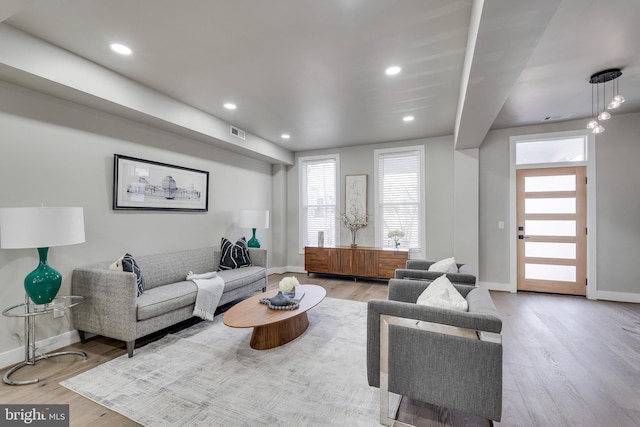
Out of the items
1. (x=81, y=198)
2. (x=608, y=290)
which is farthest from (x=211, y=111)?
(x=608, y=290)

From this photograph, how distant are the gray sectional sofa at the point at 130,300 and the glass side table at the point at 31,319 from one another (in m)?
0.20

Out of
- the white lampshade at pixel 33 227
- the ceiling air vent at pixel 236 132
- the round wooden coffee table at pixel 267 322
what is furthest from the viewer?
the ceiling air vent at pixel 236 132

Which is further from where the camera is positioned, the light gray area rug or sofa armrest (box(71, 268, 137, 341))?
sofa armrest (box(71, 268, 137, 341))

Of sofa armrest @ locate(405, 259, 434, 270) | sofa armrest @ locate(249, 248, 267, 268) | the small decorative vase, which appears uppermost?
sofa armrest @ locate(405, 259, 434, 270)

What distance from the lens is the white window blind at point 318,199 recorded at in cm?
604

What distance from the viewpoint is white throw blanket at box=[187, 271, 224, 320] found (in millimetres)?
3217

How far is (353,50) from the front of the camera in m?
2.48

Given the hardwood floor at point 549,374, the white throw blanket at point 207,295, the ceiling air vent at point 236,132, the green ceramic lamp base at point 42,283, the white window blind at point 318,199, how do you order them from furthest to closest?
the white window blind at point 318,199, the ceiling air vent at point 236,132, the white throw blanket at point 207,295, the green ceramic lamp base at point 42,283, the hardwood floor at point 549,374

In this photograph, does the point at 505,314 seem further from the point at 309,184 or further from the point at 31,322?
the point at 31,322

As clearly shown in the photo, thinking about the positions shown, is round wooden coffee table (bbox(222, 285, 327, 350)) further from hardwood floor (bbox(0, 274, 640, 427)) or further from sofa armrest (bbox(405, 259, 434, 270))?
sofa armrest (bbox(405, 259, 434, 270))

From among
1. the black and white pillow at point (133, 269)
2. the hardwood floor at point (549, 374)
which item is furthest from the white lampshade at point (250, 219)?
the hardwood floor at point (549, 374)

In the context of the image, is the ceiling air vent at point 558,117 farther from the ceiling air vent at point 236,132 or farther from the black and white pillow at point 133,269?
the black and white pillow at point 133,269

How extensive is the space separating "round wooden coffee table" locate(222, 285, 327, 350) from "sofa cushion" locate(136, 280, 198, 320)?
603 mm

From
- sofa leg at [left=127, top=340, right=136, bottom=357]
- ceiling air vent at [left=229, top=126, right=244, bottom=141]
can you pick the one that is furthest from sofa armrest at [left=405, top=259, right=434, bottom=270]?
ceiling air vent at [left=229, top=126, right=244, bottom=141]
